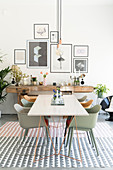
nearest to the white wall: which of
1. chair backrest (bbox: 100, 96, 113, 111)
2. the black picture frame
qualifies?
the black picture frame

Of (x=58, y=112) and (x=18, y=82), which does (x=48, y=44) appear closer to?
(x=18, y=82)

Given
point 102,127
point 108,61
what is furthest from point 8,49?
point 102,127

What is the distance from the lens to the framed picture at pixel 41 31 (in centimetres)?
559

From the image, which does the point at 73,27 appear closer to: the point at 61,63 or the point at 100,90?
the point at 61,63

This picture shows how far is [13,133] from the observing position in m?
3.95

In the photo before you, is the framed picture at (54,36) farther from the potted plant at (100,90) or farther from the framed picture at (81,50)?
the potted plant at (100,90)

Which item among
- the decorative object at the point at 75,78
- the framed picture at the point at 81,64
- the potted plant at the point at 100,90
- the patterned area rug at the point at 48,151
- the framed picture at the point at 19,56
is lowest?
the patterned area rug at the point at 48,151

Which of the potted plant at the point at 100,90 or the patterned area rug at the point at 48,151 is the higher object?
the potted plant at the point at 100,90

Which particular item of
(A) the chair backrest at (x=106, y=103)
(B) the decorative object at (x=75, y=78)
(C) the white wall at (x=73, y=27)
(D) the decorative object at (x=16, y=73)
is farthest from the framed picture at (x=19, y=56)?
(A) the chair backrest at (x=106, y=103)

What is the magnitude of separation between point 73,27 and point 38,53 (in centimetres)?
129

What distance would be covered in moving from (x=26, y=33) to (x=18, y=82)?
1.47 m

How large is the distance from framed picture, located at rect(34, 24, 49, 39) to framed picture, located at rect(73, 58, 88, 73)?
113cm

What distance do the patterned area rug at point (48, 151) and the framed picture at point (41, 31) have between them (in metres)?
2.86

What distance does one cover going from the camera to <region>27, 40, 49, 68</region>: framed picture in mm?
5633
